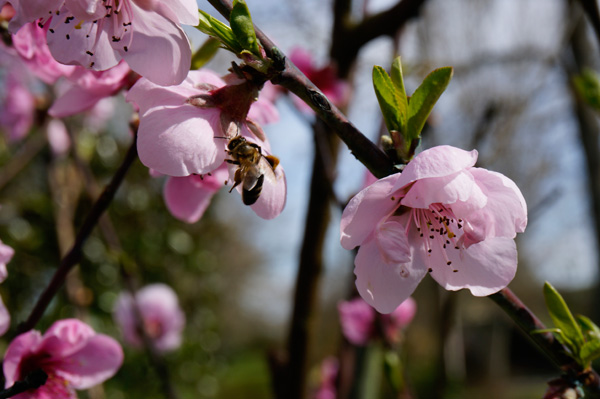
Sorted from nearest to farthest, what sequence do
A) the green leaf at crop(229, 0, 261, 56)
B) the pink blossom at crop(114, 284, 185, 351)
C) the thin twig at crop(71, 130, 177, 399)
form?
1. the green leaf at crop(229, 0, 261, 56)
2. the thin twig at crop(71, 130, 177, 399)
3. the pink blossom at crop(114, 284, 185, 351)

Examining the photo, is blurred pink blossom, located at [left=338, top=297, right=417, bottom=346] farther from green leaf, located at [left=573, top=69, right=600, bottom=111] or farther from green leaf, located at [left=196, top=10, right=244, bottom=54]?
green leaf, located at [left=196, top=10, right=244, bottom=54]

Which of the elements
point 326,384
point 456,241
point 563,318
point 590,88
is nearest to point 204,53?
point 456,241

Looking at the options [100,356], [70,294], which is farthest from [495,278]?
[70,294]

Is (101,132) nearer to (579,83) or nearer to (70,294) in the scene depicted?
(70,294)

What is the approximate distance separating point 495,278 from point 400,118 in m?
0.16

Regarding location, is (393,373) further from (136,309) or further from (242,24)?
(242,24)

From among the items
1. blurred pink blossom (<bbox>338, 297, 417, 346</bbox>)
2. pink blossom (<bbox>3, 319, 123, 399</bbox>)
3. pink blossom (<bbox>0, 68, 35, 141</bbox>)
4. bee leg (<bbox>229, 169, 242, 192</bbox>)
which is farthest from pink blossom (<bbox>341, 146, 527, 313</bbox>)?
pink blossom (<bbox>0, 68, 35, 141</bbox>)

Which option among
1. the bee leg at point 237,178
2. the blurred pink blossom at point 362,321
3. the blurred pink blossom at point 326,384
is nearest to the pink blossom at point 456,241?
the bee leg at point 237,178

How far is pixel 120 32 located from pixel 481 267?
0.37 metres

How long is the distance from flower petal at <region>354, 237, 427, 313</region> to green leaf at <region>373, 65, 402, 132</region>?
0.10 meters

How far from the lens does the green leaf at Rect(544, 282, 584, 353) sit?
462 millimetres

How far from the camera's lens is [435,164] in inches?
16.4

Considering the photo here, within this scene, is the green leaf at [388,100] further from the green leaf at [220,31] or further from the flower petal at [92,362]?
the flower petal at [92,362]

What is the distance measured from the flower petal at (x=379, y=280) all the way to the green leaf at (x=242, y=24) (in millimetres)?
201
